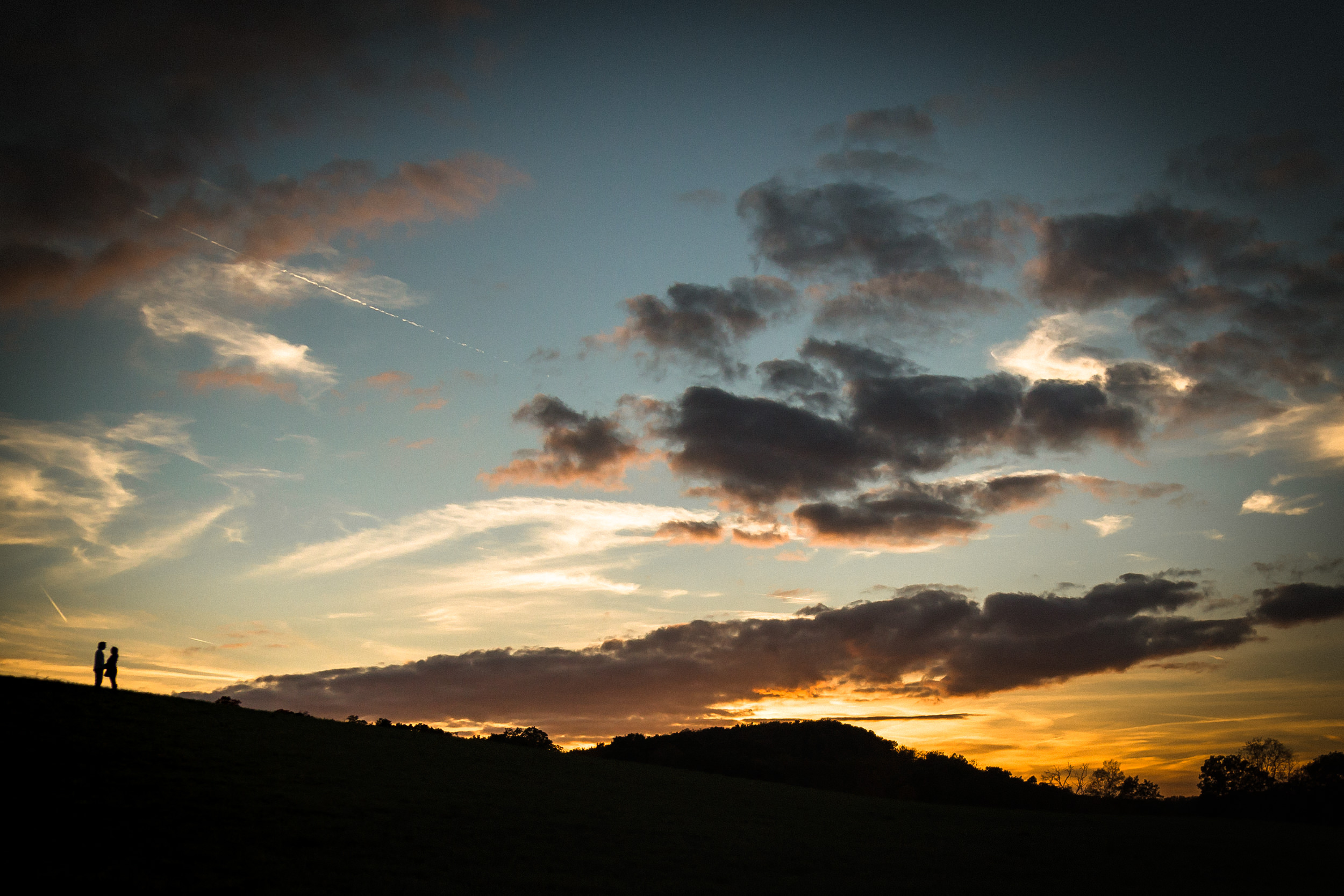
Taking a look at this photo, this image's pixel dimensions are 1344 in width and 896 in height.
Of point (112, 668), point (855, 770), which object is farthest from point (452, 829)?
point (855, 770)

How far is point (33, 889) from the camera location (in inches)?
705

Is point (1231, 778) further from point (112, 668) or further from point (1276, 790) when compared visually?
point (112, 668)

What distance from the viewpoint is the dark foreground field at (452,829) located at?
74.0 feet

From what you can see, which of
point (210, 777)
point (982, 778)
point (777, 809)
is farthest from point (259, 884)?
point (982, 778)

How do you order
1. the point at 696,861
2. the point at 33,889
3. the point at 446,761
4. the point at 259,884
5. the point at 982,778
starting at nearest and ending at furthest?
the point at 33,889
the point at 259,884
the point at 696,861
the point at 446,761
the point at 982,778

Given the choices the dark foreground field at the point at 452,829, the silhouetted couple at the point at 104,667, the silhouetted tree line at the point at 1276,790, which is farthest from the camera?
the silhouetted tree line at the point at 1276,790

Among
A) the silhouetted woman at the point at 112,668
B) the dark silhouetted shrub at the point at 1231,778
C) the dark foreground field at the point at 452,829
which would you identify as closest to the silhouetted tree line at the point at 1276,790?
the dark silhouetted shrub at the point at 1231,778

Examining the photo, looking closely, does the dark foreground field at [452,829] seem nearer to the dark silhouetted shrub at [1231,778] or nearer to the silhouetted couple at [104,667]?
the silhouetted couple at [104,667]

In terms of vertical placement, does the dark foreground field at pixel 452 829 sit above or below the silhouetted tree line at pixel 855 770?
above

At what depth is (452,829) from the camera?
99.2ft

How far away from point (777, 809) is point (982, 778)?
7406 cm

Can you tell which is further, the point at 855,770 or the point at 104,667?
the point at 855,770

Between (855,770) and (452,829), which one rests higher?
(452,829)

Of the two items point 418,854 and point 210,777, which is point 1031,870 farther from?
point 210,777
